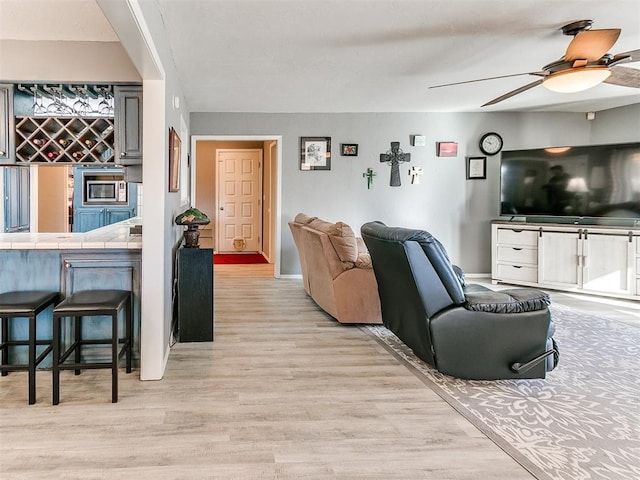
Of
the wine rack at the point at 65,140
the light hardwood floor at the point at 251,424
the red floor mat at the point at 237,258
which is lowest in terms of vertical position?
the light hardwood floor at the point at 251,424

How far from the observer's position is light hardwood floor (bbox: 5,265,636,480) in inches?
76.8

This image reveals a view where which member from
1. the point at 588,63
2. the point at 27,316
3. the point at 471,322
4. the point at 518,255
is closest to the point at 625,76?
the point at 588,63

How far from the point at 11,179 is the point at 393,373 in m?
6.32

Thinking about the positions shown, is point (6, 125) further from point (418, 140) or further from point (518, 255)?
point (518, 255)

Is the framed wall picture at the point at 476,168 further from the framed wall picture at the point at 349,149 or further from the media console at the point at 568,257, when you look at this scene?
the framed wall picture at the point at 349,149

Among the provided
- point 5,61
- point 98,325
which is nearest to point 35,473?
point 98,325

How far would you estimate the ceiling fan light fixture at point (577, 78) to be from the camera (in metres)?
3.24

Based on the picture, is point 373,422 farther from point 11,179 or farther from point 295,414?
point 11,179

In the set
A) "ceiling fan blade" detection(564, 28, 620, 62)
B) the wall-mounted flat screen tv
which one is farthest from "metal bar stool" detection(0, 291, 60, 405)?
the wall-mounted flat screen tv

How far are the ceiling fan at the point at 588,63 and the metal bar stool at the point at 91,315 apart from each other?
10.0 ft

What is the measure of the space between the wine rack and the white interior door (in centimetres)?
590

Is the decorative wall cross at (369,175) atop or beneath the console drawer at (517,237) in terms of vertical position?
atop

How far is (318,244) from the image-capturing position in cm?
438

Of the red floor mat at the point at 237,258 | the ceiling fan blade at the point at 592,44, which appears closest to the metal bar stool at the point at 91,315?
the ceiling fan blade at the point at 592,44
